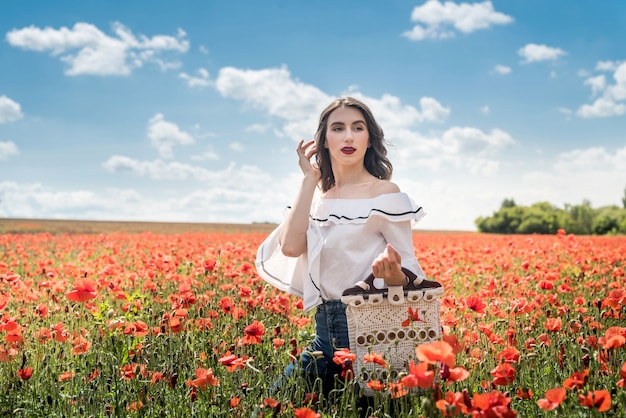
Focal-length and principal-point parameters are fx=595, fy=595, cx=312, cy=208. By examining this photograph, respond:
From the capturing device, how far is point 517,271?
9016mm

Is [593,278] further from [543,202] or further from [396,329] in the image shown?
[543,202]

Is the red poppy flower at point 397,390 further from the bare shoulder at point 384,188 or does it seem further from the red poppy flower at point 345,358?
the bare shoulder at point 384,188

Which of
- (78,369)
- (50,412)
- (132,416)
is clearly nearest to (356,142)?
(132,416)

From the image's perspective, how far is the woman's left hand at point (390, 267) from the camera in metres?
2.76

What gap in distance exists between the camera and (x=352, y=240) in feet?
11.1

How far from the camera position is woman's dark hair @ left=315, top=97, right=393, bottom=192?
3.73m

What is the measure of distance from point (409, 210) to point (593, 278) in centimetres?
568

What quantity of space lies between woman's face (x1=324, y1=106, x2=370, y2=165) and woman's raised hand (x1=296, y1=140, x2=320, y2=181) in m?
0.13

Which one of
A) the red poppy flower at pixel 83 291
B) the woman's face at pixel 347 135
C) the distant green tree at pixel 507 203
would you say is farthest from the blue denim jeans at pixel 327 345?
the distant green tree at pixel 507 203

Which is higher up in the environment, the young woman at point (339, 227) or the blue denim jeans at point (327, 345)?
the young woman at point (339, 227)

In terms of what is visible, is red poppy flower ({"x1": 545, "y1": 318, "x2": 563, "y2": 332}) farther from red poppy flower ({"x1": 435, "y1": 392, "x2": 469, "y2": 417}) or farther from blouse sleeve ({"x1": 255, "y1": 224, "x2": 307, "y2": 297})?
red poppy flower ({"x1": 435, "y1": 392, "x2": 469, "y2": 417})

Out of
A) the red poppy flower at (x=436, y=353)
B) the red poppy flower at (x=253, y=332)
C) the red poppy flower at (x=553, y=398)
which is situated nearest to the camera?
the red poppy flower at (x=436, y=353)

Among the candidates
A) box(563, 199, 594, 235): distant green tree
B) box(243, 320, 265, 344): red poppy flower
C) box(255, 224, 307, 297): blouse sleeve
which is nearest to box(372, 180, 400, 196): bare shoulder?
box(255, 224, 307, 297): blouse sleeve

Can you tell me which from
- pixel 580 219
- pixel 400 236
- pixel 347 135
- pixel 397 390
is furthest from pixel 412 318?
pixel 580 219
